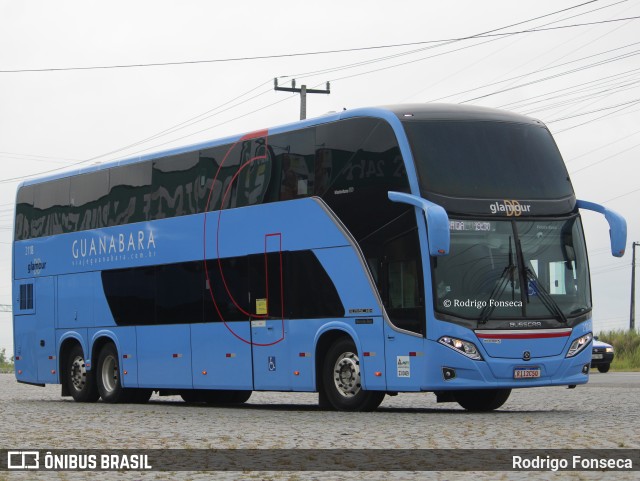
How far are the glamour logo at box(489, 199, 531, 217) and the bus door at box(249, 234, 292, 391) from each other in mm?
3738

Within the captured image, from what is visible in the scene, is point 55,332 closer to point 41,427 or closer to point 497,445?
point 41,427

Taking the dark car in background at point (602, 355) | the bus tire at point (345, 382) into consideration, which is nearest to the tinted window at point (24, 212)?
the bus tire at point (345, 382)

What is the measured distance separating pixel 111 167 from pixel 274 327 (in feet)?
21.4

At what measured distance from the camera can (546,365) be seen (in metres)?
19.8

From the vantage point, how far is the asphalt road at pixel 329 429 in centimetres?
1166

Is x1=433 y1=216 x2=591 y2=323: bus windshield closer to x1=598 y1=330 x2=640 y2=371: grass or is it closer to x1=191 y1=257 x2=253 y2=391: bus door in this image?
x1=191 y1=257 x2=253 y2=391: bus door

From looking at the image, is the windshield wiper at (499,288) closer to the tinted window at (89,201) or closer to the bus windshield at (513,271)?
the bus windshield at (513,271)

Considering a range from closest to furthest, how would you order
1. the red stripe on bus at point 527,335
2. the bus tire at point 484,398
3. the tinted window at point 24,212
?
the red stripe on bus at point 527,335 → the bus tire at point 484,398 → the tinted window at point 24,212

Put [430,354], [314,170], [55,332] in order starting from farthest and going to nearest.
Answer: [55,332], [314,170], [430,354]

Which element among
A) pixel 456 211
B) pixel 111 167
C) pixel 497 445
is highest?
pixel 111 167

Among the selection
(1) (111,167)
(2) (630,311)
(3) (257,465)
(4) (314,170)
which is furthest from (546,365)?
(2) (630,311)

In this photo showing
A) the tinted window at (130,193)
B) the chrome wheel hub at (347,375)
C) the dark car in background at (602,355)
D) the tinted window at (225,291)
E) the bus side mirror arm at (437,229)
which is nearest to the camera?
the bus side mirror arm at (437,229)

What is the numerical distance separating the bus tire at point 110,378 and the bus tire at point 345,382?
665 centimetres

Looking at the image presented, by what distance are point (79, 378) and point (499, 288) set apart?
10959 millimetres
